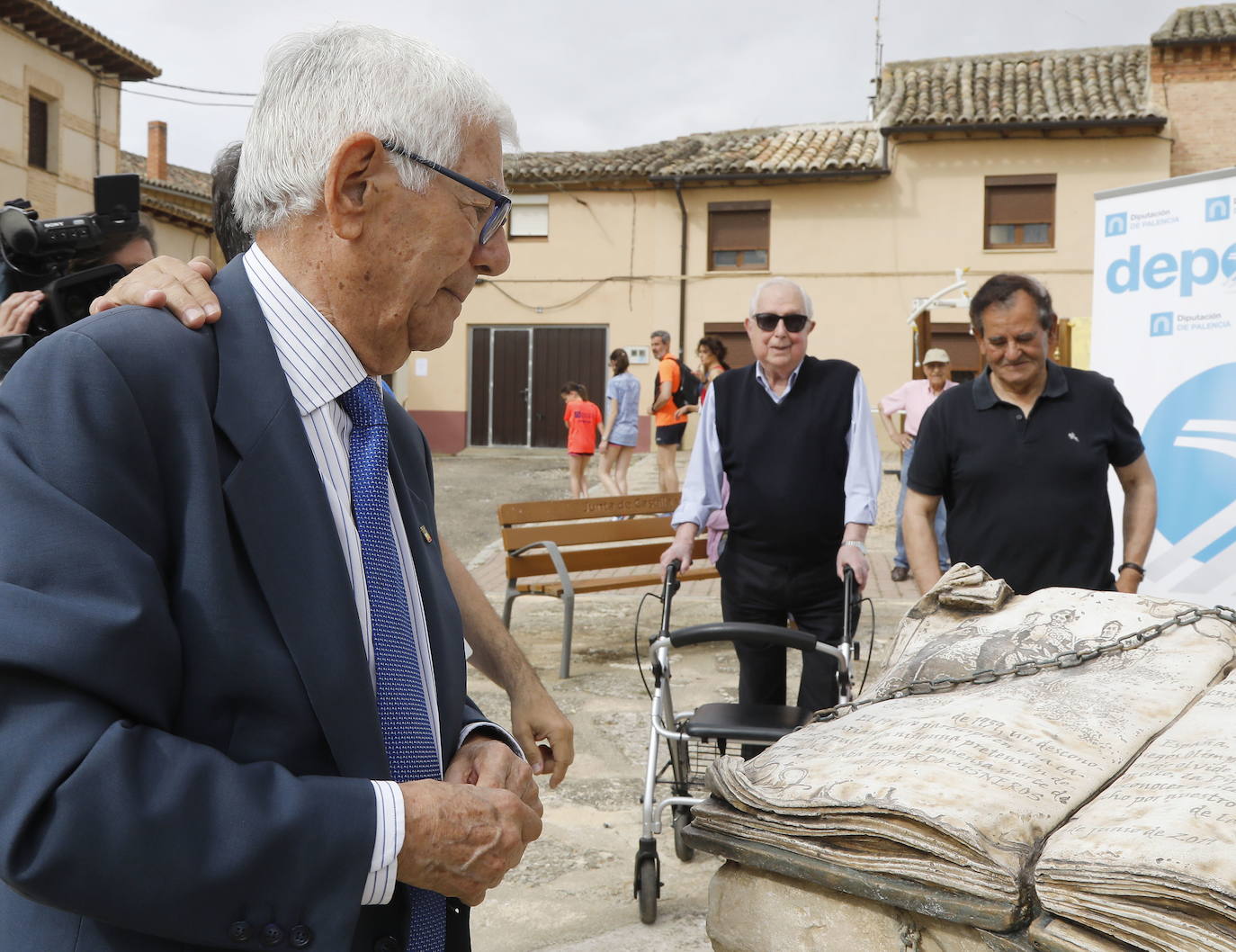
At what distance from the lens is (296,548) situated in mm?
1200

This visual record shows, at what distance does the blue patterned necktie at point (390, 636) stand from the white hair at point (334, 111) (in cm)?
25

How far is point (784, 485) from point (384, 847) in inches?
129

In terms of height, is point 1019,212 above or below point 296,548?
above

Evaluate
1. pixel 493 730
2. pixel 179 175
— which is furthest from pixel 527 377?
pixel 493 730

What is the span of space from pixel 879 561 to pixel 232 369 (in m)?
9.93

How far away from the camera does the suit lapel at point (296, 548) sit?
1172mm

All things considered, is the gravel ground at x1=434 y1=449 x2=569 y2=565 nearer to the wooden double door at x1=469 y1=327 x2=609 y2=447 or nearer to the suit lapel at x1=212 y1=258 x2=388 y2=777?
the wooden double door at x1=469 y1=327 x2=609 y2=447

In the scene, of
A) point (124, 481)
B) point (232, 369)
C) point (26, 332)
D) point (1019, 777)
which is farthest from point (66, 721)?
point (26, 332)

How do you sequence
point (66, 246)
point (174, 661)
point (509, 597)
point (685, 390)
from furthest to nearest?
1. point (685, 390)
2. point (509, 597)
3. point (66, 246)
4. point (174, 661)

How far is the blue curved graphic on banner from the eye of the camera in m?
5.09

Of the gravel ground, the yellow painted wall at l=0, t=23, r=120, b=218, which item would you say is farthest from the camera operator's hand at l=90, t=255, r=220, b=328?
the yellow painted wall at l=0, t=23, r=120, b=218

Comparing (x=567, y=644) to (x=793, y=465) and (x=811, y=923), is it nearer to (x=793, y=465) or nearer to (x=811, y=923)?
(x=793, y=465)

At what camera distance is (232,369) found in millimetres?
1249

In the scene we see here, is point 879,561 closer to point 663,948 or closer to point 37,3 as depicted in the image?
point 663,948
